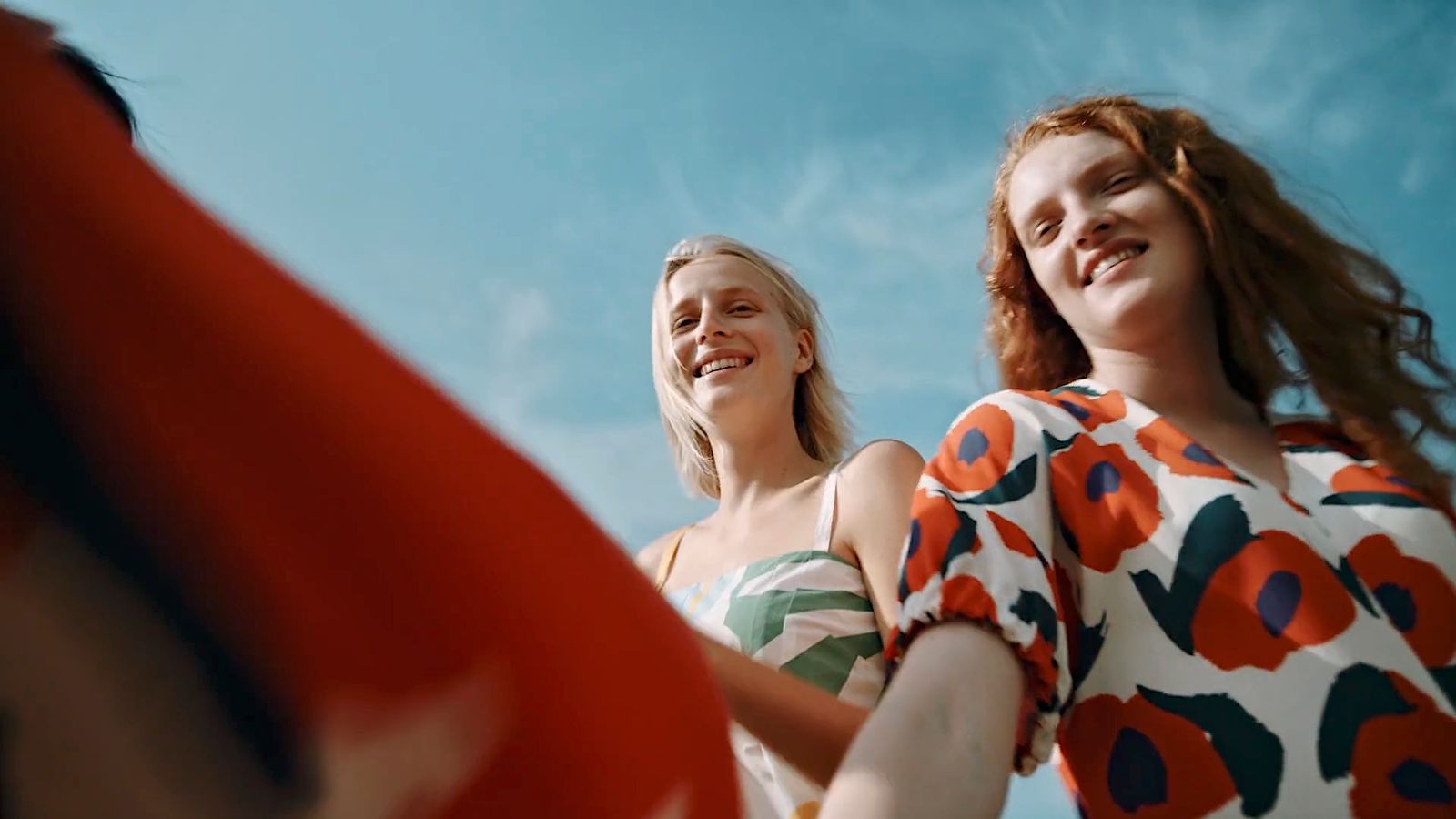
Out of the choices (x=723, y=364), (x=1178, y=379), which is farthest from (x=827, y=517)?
(x=1178, y=379)

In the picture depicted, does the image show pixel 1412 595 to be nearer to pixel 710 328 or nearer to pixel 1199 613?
pixel 1199 613

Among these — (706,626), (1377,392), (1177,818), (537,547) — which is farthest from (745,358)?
(537,547)

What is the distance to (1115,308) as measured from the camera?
127cm

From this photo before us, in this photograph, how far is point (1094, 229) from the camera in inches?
51.3

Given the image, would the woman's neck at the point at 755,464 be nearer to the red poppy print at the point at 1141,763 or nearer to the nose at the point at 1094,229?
the nose at the point at 1094,229

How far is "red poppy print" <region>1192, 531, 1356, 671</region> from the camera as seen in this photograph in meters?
0.97

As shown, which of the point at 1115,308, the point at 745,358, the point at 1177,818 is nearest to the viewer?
the point at 1177,818

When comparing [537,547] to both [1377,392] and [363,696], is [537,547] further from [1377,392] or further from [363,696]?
[1377,392]

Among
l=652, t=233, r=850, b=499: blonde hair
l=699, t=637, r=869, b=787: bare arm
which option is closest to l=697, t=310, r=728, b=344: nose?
l=652, t=233, r=850, b=499: blonde hair

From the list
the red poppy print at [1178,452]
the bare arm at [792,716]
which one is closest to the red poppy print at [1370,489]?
the red poppy print at [1178,452]

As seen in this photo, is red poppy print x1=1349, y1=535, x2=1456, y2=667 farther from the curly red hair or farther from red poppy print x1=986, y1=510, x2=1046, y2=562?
red poppy print x1=986, y1=510, x2=1046, y2=562

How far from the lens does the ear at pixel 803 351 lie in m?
2.24

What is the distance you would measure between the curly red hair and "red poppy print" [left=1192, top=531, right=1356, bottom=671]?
0.87 ft

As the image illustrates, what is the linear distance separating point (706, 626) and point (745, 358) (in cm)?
59
